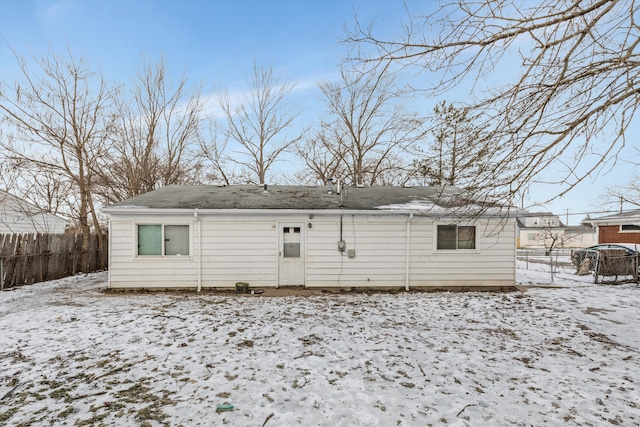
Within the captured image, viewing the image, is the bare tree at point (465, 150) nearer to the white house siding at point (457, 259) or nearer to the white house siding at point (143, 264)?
the white house siding at point (457, 259)

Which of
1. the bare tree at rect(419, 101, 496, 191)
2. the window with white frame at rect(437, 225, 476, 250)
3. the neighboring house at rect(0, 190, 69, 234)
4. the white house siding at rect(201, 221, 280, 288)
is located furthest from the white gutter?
the neighboring house at rect(0, 190, 69, 234)

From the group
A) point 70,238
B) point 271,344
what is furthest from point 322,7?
point 70,238

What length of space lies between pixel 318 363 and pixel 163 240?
650 cm

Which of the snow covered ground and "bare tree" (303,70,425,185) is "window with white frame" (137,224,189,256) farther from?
"bare tree" (303,70,425,185)

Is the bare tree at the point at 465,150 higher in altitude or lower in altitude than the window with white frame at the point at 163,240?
higher

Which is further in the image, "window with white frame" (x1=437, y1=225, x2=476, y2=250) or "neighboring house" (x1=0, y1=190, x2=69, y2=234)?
"neighboring house" (x1=0, y1=190, x2=69, y2=234)

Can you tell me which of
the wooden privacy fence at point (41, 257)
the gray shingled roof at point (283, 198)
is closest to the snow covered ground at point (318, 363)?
the wooden privacy fence at point (41, 257)

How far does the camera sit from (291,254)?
9.06 m

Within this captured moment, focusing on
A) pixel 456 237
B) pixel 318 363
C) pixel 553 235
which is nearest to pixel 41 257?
pixel 318 363

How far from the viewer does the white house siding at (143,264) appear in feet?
27.8

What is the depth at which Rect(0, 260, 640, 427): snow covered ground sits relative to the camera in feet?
9.57

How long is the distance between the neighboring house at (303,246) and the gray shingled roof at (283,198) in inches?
3.3

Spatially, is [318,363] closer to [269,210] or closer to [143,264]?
[269,210]

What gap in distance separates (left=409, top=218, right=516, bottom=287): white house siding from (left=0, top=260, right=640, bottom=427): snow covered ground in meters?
1.84
